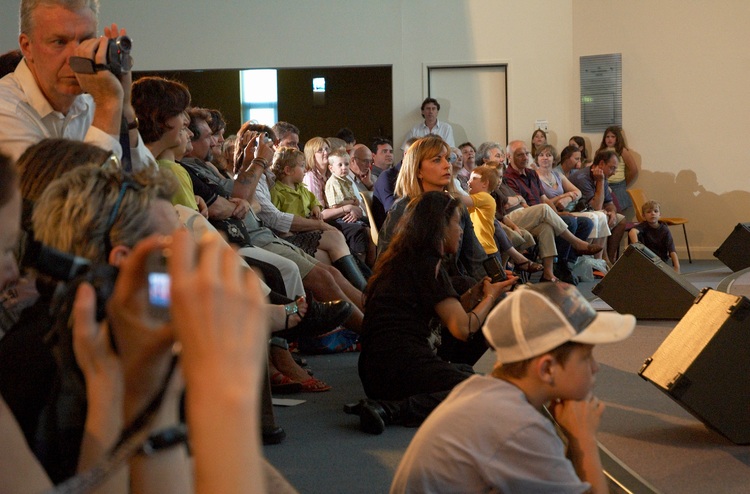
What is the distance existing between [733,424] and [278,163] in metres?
3.57

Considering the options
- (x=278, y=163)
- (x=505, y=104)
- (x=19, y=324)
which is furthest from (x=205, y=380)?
(x=505, y=104)

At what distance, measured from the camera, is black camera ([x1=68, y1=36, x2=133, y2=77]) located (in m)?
2.32

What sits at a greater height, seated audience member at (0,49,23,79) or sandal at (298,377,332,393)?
seated audience member at (0,49,23,79)

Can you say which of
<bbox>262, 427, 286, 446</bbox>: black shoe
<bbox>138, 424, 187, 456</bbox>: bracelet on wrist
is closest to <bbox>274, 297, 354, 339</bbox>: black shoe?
<bbox>262, 427, 286, 446</bbox>: black shoe

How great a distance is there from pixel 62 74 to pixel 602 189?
351 inches

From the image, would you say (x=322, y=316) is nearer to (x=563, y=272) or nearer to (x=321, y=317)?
(x=321, y=317)

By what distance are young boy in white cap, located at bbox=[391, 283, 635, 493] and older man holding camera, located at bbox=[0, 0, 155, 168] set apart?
1.03m

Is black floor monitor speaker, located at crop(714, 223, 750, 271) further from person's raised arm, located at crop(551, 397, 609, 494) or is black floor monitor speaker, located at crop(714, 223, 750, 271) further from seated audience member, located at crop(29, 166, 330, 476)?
seated audience member, located at crop(29, 166, 330, 476)

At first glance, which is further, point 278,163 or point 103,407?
point 278,163

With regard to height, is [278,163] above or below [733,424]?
above

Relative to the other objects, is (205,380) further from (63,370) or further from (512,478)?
(512,478)

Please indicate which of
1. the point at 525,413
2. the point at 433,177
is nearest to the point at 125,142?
the point at 525,413

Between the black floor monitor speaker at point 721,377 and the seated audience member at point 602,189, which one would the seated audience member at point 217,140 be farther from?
the seated audience member at point 602,189

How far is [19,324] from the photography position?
1.21m
